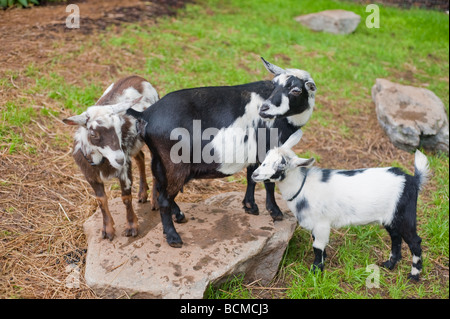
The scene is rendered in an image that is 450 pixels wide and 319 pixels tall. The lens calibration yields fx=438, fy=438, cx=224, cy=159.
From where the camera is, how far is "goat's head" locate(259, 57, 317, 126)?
12.1ft

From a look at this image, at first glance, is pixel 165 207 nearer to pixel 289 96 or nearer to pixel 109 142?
pixel 109 142

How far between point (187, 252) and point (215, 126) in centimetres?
110

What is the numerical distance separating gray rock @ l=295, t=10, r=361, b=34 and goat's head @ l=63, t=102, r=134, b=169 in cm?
786

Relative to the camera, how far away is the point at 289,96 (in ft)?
12.2

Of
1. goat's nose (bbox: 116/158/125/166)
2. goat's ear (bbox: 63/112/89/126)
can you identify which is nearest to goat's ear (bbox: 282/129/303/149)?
goat's nose (bbox: 116/158/125/166)

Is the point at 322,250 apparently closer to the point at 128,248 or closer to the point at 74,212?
the point at 128,248

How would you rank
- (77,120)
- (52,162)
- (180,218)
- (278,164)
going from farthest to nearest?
(52,162), (180,218), (278,164), (77,120)

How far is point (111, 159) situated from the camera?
11.3 feet

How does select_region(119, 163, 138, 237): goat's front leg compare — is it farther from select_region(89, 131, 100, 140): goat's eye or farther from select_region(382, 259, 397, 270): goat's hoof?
select_region(382, 259, 397, 270): goat's hoof

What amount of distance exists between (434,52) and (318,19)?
8.91ft

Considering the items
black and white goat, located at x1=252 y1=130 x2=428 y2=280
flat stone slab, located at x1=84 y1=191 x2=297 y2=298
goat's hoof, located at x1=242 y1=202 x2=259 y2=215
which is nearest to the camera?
flat stone slab, located at x1=84 y1=191 x2=297 y2=298

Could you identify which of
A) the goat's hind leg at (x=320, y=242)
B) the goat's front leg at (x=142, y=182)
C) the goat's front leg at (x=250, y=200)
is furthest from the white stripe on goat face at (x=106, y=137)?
the goat's hind leg at (x=320, y=242)

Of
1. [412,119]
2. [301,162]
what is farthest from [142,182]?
[412,119]

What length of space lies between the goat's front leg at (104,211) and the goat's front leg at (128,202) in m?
0.15
